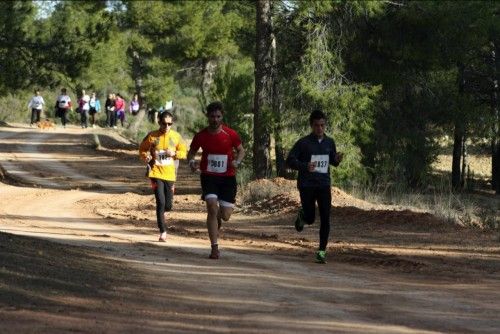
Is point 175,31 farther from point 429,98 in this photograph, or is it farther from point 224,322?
point 224,322

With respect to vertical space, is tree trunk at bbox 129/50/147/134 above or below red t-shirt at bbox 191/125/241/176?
above

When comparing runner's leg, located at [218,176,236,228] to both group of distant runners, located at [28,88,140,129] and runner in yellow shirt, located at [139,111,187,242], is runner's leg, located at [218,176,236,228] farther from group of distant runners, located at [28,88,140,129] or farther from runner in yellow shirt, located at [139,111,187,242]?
group of distant runners, located at [28,88,140,129]

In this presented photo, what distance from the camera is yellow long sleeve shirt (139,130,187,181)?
14.9 metres

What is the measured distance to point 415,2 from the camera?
27.3 metres

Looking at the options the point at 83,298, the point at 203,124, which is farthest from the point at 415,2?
the point at 83,298

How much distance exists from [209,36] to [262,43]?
26.1 meters

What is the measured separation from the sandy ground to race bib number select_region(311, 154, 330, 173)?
1.23 m

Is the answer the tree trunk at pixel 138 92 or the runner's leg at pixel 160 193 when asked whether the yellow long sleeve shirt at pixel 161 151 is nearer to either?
the runner's leg at pixel 160 193

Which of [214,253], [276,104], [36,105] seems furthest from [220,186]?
[36,105]

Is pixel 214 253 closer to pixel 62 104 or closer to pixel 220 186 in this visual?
pixel 220 186

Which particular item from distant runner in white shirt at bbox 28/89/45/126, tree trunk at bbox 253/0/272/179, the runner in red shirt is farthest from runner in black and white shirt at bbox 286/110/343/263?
distant runner in white shirt at bbox 28/89/45/126

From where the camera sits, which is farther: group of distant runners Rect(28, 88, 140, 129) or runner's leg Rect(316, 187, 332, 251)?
group of distant runners Rect(28, 88, 140, 129)

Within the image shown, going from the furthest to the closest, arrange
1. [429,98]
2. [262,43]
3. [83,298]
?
1. [429,98]
2. [262,43]
3. [83,298]

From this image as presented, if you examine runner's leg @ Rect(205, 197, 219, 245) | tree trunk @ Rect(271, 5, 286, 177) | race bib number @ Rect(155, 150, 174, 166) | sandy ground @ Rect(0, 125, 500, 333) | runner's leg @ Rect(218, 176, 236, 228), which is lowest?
sandy ground @ Rect(0, 125, 500, 333)
